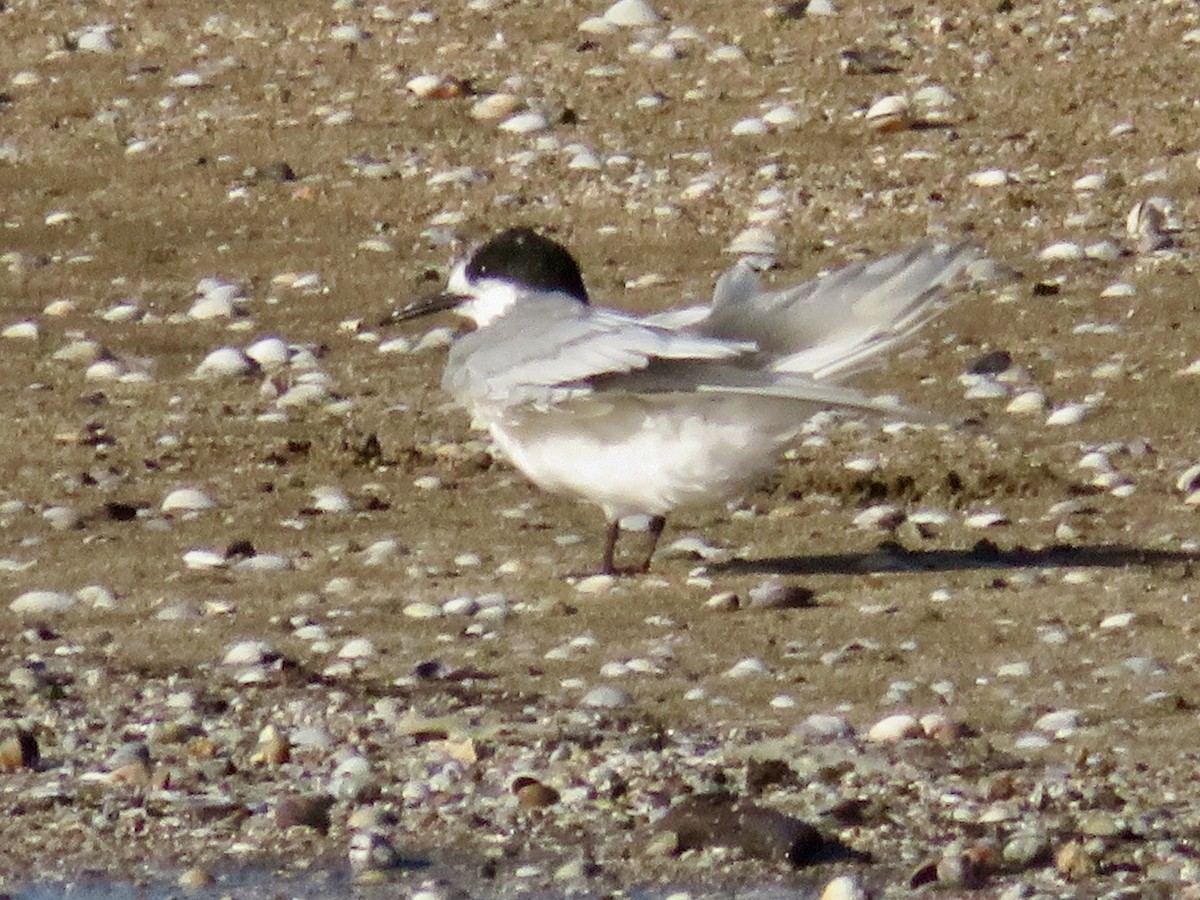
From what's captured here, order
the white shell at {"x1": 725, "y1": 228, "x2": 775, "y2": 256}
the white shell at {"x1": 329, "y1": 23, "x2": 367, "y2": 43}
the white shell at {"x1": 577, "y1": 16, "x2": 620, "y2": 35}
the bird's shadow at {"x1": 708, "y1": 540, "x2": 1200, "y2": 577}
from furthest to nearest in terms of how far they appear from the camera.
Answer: the white shell at {"x1": 329, "y1": 23, "x2": 367, "y2": 43} → the white shell at {"x1": 577, "y1": 16, "x2": 620, "y2": 35} → the white shell at {"x1": 725, "y1": 228, "x2": 775, "y2": 256} → the bird's shadow at {"x1": 708, "y1": 540, "x2": 1200, "y2": 577}

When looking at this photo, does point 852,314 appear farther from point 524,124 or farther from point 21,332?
point 524,124

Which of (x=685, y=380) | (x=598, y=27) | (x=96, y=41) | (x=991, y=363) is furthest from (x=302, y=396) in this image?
(x=96, y=41)

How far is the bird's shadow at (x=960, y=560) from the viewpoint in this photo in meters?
5.75

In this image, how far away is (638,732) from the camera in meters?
4.75

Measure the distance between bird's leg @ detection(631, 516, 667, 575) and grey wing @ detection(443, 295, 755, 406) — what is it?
430 mm

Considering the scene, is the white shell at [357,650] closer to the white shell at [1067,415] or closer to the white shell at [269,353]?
the white shell at [1067,415]

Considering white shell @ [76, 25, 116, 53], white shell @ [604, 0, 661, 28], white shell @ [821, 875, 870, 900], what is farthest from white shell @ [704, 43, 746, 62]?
white shell @ [821, 875, 870, 900]

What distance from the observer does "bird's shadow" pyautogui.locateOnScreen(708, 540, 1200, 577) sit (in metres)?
5.75

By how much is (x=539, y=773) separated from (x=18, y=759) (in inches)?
35.4

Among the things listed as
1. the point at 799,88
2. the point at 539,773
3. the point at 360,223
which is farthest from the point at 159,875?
the point at 799,88

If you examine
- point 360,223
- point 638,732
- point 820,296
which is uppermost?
point 820,296

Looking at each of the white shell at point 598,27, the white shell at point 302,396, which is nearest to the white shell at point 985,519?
the white shell at point 302,396

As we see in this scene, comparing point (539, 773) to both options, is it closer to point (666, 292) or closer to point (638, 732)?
point (638, 732)

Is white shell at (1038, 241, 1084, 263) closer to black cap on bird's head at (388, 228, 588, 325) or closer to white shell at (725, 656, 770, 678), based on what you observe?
black cap on bird's head at (388, 228, 588, 325)
